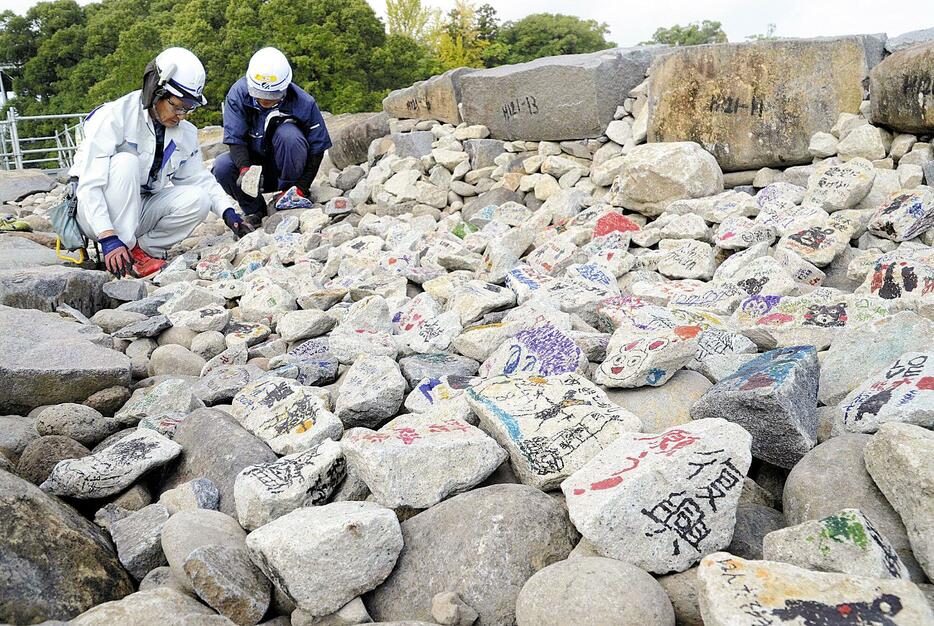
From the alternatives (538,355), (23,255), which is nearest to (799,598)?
(538,355)

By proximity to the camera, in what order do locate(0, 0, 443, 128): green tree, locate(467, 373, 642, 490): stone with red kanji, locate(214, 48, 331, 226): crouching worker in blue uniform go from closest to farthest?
locate(467, 373, 642, 490): stone with red kanji, locate(214, 48, 331, 226): crouching worker in blue uniform, locate(0, 0, 443, 128): green tree

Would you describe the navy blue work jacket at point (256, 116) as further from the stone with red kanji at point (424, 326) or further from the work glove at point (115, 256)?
the stone with red kanji at point (424, 326)

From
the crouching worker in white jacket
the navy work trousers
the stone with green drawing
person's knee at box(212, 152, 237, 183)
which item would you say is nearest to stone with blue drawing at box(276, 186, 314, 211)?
the navy work trousers

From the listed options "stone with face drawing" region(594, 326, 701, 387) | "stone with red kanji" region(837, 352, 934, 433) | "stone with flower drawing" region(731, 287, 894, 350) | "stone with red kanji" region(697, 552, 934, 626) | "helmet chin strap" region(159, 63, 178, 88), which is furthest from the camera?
"helmet chin strap" region(159, 63, 178, 88)

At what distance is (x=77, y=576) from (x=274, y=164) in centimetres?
579

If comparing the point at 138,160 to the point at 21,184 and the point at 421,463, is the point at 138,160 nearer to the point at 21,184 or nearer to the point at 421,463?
the point at 421,463

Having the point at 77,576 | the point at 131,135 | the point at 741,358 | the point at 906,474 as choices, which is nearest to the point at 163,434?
the point at 77,576

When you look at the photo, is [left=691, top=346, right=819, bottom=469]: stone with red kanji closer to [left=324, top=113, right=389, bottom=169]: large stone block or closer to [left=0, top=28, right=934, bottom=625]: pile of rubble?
[left=0, top=28, right=934, bottom=625]: pile of rubble

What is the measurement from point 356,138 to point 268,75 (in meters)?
1.76

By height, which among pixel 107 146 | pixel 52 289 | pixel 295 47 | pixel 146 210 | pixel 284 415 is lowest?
pixel 284 415

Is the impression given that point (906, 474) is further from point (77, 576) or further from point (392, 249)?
point (392, 249)

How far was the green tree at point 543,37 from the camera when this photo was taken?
2210cm

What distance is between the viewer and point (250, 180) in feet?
22.5

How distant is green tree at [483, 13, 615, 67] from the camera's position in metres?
22.1
